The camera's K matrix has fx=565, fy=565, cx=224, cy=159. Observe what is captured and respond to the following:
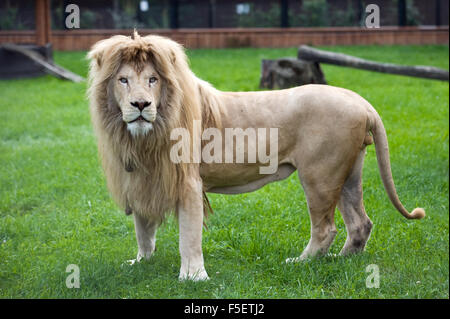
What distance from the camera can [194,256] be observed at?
145 inches

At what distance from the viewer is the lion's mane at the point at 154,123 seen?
336 cm

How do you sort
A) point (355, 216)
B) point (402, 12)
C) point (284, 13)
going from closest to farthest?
point (355, 216), point (402, 12), point (284, 13)

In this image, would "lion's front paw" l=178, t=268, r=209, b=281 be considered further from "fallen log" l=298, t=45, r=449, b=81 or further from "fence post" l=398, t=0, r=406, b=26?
"fence post" l=398, t=0, r=406, b=26

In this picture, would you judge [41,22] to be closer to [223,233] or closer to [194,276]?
[223,233]

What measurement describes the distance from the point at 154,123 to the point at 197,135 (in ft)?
1.26

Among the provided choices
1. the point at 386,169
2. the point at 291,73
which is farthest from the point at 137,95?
the point at 291,73


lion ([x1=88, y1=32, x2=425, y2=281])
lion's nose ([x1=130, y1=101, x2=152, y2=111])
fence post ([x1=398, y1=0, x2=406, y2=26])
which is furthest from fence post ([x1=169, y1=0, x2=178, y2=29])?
lion's nose ([x1=130, y1=101, x2=152, y2=111])

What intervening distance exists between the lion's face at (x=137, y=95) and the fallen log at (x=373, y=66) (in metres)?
6.37

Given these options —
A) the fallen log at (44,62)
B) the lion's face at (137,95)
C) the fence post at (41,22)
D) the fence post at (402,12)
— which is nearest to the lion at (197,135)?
the lion's face at (137,95)

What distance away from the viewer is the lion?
11.0 ft

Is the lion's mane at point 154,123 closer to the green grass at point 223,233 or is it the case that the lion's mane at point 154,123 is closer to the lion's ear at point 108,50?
the lion's ear at point 108,50

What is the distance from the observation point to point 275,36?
1959cm

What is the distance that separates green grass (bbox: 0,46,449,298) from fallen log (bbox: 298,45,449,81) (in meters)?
0.62
